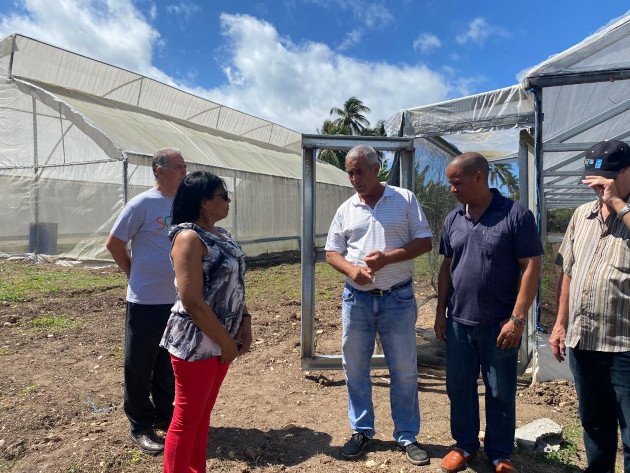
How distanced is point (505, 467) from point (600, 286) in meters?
1.14

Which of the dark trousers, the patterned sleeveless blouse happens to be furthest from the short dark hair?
Answer: the dark trousers

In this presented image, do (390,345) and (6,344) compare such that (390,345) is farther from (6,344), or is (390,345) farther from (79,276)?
(79,276)

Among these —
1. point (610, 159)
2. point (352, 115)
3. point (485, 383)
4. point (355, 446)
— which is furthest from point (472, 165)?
point (352, 115)

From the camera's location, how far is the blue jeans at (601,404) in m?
2.28

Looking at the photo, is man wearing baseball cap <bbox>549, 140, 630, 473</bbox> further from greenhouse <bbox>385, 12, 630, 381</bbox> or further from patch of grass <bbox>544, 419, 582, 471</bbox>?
greenhouse <bbox>385, 12, 630, 381</bbox>

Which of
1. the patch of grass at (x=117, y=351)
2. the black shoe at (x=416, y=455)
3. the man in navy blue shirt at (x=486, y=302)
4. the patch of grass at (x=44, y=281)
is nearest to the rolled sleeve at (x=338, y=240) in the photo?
the man in navy blue shirt at (x=486, y=302)

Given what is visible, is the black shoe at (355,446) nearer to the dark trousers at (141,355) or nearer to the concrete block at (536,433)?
the concrete block at (536,433)

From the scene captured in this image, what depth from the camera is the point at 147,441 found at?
3.02m

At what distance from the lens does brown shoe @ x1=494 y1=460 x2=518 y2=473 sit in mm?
2615

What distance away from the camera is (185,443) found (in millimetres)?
2240

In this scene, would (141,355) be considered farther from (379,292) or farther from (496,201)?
(496,201)

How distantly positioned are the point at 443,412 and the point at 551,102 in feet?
9.39

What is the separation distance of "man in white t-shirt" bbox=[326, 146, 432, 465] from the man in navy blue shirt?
260 millimetres

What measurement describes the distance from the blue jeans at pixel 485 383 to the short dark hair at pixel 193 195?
1.58 m
